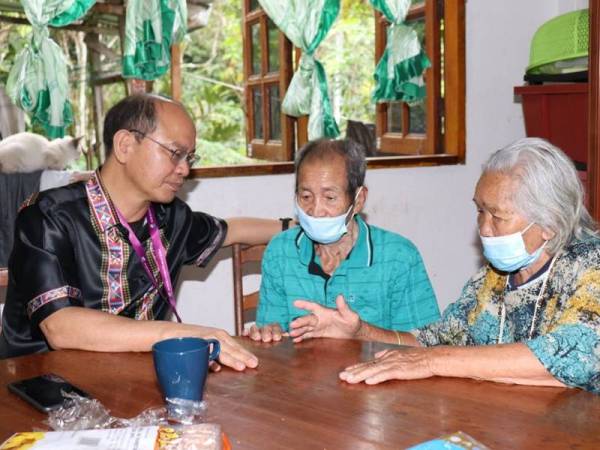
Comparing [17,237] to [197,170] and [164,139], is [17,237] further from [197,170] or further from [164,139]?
[197,170]

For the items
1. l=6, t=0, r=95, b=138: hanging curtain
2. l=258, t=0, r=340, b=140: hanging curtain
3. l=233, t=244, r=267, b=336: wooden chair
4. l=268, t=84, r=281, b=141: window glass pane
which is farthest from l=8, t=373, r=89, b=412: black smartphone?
l=268, t=84, r=281, b=141: window glass pane

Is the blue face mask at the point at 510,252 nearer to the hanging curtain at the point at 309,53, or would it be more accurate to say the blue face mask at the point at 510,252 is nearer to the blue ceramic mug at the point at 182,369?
the blue ceramic mug at the point at 182,369

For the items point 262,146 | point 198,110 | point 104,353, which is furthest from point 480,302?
point 198,110

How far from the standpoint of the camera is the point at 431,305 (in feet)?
7.14

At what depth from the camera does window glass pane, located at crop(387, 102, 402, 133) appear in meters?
3.84

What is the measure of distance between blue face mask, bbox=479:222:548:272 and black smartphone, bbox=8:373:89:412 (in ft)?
3.03

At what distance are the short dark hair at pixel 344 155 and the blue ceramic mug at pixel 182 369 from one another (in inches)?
35.0

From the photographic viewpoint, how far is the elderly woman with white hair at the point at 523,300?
1.49 metres

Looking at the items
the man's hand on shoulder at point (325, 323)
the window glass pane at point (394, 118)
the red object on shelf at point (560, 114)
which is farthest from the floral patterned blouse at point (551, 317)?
the window glass pane at point (394, 118)

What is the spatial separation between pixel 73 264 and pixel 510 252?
1.13 meters

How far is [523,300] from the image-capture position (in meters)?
1.74

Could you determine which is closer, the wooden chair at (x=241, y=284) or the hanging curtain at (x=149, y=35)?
the wooden chair at (x=241, y=284)

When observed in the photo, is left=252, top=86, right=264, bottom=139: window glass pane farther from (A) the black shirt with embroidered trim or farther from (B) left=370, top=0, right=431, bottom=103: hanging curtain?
(A) the black shirt with embroidered trim

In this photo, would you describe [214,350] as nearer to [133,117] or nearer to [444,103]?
[133,117]
